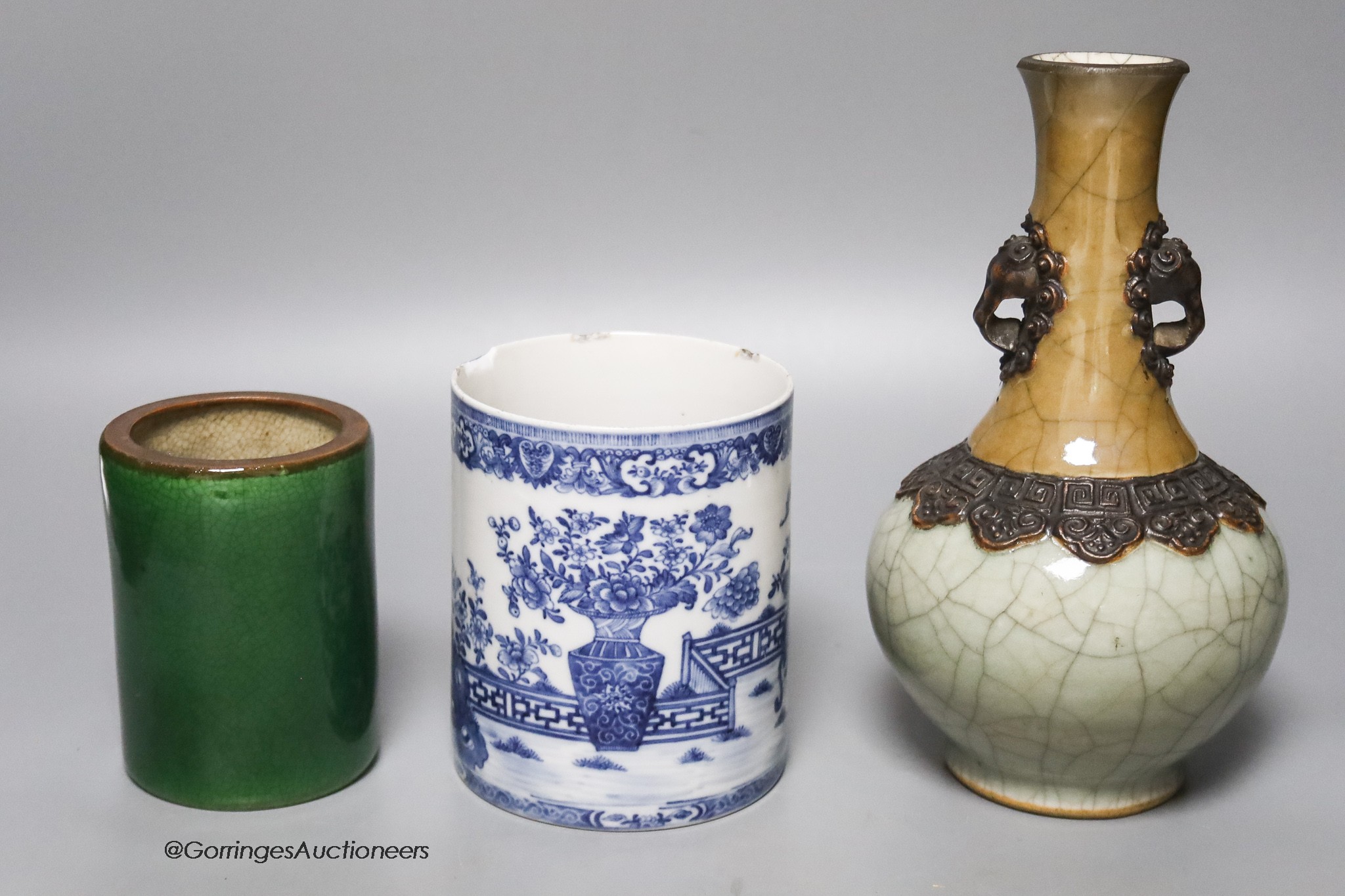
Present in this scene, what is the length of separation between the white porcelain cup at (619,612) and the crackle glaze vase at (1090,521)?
0.54ft

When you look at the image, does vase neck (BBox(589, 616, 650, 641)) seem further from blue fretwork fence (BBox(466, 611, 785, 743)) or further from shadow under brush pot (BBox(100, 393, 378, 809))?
shadow under brush pot (BBox(100, 393, 378, 809))

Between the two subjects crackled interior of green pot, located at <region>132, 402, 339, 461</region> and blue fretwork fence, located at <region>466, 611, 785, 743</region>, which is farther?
crackled interior of green pot, located at <region>132, 402, 339, 461</region>

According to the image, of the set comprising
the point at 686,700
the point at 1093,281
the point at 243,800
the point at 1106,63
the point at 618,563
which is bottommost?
the point at 243,800

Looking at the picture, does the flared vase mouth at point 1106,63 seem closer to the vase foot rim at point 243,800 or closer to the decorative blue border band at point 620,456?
the decorative blue border band at point 620,456

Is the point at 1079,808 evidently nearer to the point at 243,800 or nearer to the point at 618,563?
the point at 618,563

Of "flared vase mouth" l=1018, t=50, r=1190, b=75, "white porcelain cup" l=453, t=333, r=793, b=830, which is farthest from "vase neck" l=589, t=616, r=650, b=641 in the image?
"flared vase mouth" l=1018, t=50, r=1190, b=75

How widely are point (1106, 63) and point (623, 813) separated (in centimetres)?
89

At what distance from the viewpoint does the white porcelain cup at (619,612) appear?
177cm

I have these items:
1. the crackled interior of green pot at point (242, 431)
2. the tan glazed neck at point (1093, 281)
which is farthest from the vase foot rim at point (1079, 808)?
the crackled interior of green pot at point (242, 431)

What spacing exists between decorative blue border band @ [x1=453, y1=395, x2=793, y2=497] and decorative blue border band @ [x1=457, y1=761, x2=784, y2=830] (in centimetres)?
34

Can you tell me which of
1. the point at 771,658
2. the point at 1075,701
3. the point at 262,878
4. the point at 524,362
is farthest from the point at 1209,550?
the point at 262,878

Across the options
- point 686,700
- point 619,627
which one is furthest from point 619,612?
point 686,700

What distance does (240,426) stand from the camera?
203 centimetres

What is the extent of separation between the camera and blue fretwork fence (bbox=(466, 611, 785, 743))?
183 centimetres
